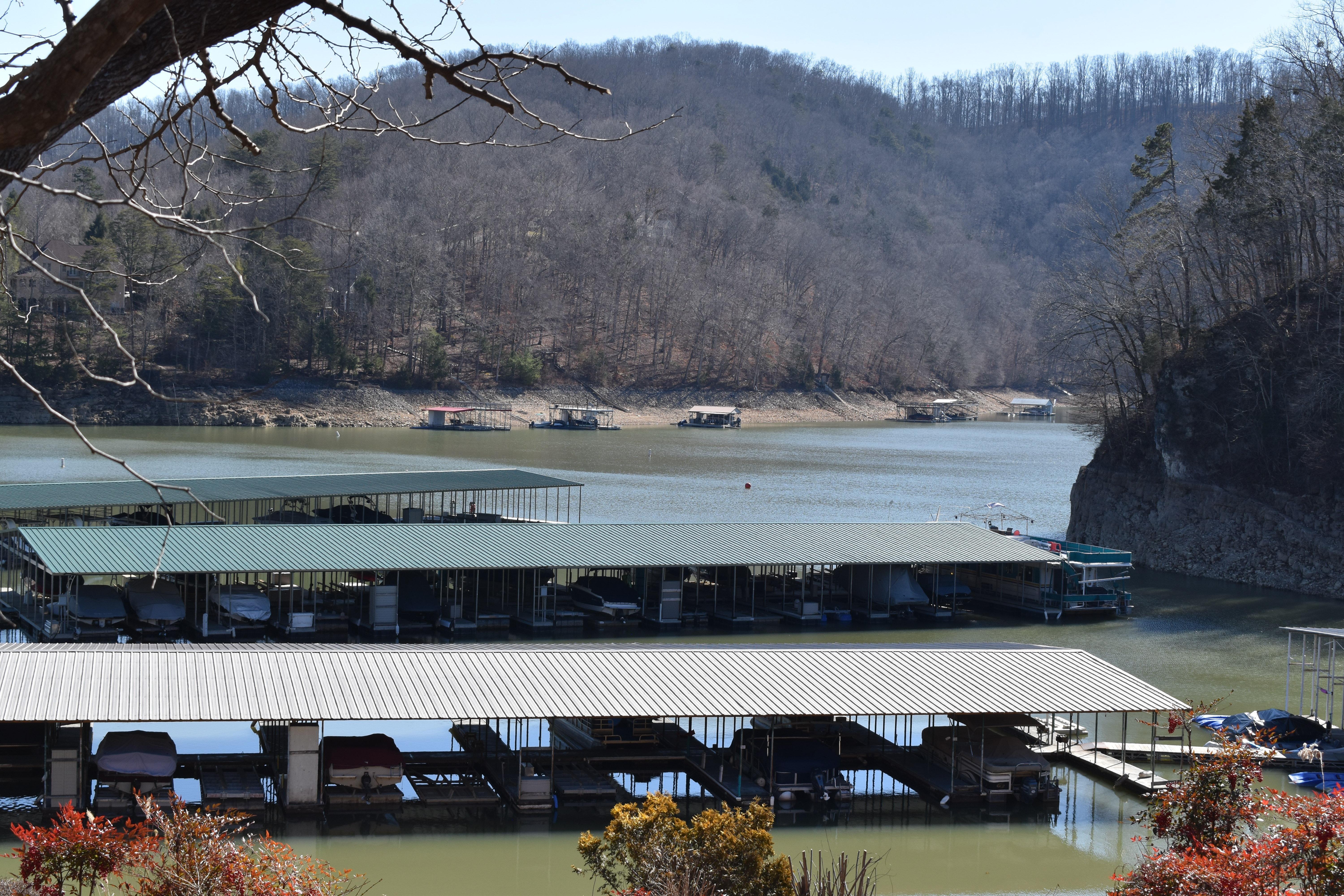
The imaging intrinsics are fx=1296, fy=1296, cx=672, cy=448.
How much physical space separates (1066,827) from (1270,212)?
120ft

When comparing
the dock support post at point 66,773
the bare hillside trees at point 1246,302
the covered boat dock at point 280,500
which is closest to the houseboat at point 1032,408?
the bare hillside trees at point 1246,302

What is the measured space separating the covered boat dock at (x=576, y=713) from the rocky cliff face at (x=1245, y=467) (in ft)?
82.0

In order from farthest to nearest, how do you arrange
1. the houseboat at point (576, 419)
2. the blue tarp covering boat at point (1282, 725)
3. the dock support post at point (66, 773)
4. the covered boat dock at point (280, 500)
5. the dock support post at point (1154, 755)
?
the houseboat at point (576, 419), the covered boat dock at point (280, 500), the blue tarp covering boat at point (1282, 725), the dock support post at point (1154, 755), the dock support post at point (66, 773)

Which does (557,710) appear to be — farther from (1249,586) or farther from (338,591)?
(1249,586)

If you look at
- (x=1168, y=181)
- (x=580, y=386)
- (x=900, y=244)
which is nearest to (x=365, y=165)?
(x=580, y=386)

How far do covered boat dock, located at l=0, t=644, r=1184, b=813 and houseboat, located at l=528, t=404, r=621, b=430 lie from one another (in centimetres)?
8269

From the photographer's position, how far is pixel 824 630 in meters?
34.8

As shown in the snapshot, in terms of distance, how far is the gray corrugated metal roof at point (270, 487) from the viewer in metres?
37.0

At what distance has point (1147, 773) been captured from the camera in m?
22.0

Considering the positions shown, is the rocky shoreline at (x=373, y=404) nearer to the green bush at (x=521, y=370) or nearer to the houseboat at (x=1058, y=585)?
the green bush at (x=521, y=370)

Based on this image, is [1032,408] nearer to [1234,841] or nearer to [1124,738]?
[1124,738]

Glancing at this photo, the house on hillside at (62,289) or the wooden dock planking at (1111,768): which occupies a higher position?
the house on hillside at (62,289)

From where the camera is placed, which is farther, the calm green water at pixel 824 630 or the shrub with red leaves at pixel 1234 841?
the calm green water at pixel 824 630

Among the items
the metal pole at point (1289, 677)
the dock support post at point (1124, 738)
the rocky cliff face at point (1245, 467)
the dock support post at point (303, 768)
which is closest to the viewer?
the dock support post at point (303, 768)
